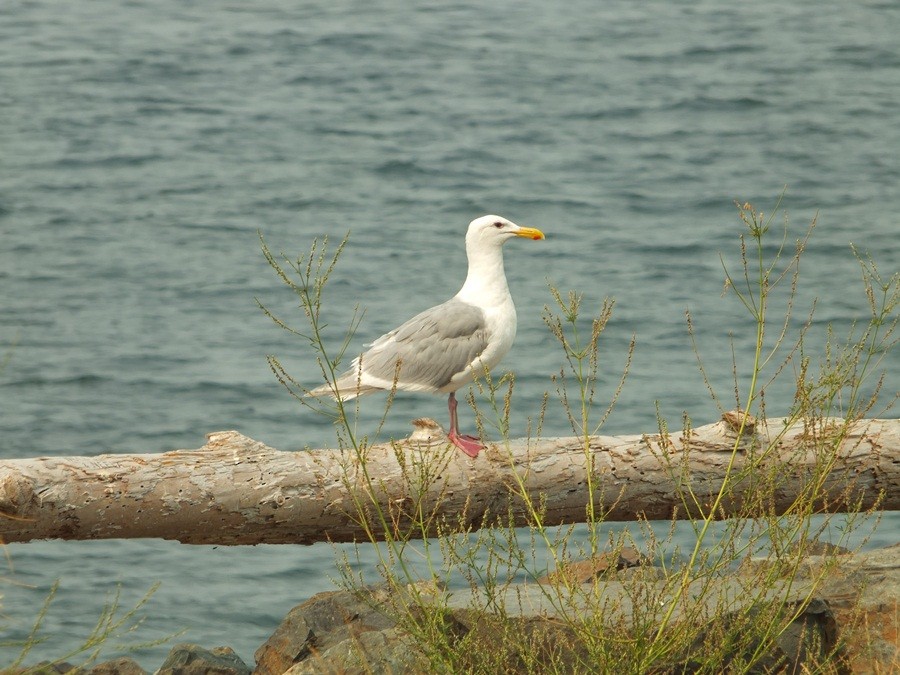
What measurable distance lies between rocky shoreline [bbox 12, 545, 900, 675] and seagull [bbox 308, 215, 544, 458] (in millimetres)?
1104

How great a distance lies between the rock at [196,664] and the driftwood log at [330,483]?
4.06 feet

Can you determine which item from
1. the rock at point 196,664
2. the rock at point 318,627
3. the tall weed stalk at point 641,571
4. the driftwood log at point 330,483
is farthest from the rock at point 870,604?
the rock at point 196,664

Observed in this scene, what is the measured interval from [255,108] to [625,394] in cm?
922

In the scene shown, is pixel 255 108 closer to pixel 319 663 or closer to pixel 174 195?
pixel 174 195

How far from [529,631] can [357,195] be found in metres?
12.6

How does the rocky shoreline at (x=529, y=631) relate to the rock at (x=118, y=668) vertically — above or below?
above

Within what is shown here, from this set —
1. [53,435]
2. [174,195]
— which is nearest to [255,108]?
[174,195]

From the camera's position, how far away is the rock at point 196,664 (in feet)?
24.4

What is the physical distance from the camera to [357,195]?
1789cm

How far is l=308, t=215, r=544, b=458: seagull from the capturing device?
281 inches

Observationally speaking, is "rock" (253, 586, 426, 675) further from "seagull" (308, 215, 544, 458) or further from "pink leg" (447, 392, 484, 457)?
"seagull" (308, 215, 544, 458)

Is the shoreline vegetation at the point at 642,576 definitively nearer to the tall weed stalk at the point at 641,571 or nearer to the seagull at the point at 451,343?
the tall weed stalk at the point at 641,571

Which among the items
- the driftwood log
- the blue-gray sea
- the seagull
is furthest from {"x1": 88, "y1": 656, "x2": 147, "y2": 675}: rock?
the seagull

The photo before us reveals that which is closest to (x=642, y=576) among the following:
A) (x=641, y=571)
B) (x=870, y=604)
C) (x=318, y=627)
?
(x=641, y=571)
